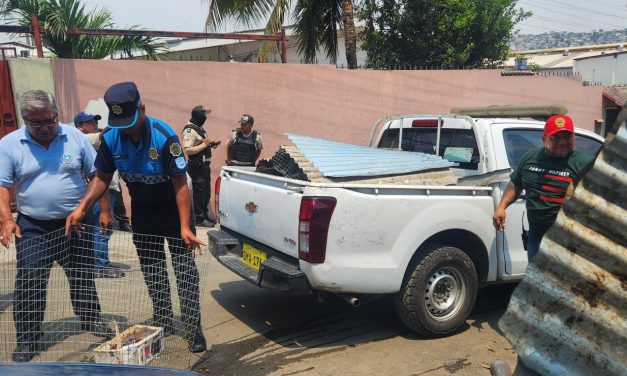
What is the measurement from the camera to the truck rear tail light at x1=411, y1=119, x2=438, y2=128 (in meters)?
5.45

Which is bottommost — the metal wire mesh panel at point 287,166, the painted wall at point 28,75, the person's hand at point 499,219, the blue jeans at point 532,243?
the blue jeans at point 532,243

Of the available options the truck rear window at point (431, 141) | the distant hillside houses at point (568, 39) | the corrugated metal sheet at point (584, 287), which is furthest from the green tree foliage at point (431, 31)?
the distant hillside houses at point (568, 39)

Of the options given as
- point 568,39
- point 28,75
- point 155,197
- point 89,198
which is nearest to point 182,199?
point 155,197

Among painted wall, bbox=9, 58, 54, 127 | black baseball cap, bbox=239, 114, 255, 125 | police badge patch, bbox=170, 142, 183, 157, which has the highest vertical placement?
painted wall, bbox=9, 58, 54, 127

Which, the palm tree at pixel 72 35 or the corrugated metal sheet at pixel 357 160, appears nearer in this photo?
the corrugated metal sheet at pixel 357 160

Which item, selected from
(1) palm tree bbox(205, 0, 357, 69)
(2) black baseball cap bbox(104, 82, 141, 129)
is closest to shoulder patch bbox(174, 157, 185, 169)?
(2) black baseball cap bbox(104, 82, 141, 129)

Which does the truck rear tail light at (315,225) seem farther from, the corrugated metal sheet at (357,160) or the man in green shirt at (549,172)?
the man in green shirt at (549,172)

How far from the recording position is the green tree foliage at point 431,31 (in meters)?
13.4

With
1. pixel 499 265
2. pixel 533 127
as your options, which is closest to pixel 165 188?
pixel 499 265

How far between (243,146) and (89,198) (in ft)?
15.5

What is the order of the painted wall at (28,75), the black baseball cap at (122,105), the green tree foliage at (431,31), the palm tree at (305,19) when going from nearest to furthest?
the black baseball cap at (122,105)
the painted wall at (28,75)
the palm tree at (305,19)
the green tree foliage at (431,31)

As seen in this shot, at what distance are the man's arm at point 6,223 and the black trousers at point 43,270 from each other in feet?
0.47

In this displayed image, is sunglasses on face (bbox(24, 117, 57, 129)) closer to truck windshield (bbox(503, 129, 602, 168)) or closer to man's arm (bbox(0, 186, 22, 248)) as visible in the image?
man's arm (bbox(0, 186, 22, 248))

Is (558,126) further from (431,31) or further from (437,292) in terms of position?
(431,31)
